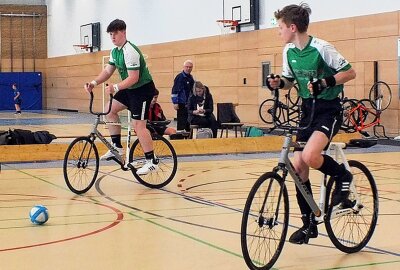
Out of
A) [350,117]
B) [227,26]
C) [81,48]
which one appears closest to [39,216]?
[350,117]

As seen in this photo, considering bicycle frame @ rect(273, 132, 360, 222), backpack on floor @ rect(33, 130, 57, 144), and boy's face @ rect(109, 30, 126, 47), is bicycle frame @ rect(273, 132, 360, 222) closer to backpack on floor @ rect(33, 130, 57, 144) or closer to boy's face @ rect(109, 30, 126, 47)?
boy's face @ rect(109, 30, 126, 47)

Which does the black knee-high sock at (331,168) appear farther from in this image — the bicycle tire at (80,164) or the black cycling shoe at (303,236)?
the bicycle tire at (80,164)

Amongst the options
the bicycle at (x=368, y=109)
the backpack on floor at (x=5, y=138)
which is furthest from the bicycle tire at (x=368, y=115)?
the backpack on floor at (x=5, y=138)

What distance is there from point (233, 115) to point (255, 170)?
5.64m

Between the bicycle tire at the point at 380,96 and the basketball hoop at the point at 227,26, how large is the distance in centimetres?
645

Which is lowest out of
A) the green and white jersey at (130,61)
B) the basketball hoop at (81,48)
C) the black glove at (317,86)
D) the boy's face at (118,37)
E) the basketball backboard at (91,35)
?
the black glove at (317,86)

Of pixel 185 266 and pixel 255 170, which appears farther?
pixel 255 170

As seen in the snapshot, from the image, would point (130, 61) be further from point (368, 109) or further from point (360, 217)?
point (368, 109)

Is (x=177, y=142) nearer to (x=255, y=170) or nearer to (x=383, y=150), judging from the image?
(x=255, y=170)

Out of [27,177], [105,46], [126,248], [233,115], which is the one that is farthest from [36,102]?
[126,248]

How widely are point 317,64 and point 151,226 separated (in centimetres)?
215

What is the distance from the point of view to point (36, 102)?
37719 millimetres

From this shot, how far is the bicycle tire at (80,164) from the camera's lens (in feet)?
27.4

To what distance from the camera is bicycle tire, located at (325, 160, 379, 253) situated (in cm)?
534
